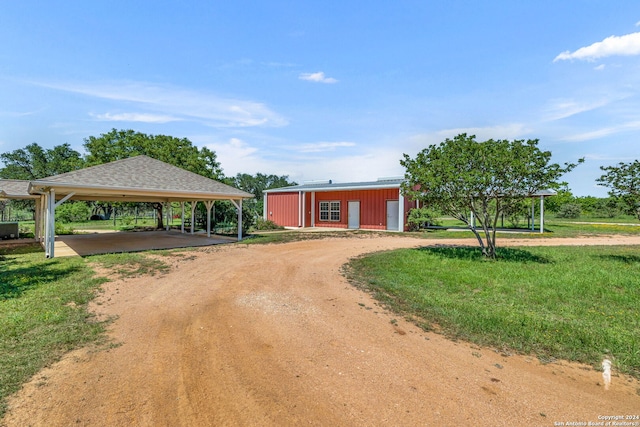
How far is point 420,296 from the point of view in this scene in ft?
20.1

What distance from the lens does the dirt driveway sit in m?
2.53

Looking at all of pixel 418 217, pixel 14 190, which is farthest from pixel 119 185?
pixel 418 217

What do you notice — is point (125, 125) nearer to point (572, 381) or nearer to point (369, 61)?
point (369, 61)

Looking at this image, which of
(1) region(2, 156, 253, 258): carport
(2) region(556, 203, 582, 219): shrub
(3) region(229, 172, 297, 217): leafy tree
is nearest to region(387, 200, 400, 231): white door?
(1) region(2, 156, 253, 258): carport

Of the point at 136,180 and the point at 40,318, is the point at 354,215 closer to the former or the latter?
the point at 136,180

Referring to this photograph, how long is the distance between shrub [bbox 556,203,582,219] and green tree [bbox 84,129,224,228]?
128ft

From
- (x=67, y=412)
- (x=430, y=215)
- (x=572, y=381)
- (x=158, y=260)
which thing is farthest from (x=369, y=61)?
(x=67, y=412)

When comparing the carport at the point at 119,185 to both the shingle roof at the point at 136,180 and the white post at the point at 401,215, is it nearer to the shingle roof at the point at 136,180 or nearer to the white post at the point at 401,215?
the shingle roof at the point at 136,180

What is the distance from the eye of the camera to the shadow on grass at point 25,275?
238 inches

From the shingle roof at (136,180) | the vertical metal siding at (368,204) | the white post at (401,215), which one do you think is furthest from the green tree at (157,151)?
the white post at (401,215)

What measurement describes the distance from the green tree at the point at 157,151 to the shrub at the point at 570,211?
3909cm

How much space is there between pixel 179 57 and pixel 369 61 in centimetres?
827

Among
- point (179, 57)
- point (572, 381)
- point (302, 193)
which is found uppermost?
point (179, 57)

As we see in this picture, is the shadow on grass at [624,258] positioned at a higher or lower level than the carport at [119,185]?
lower
